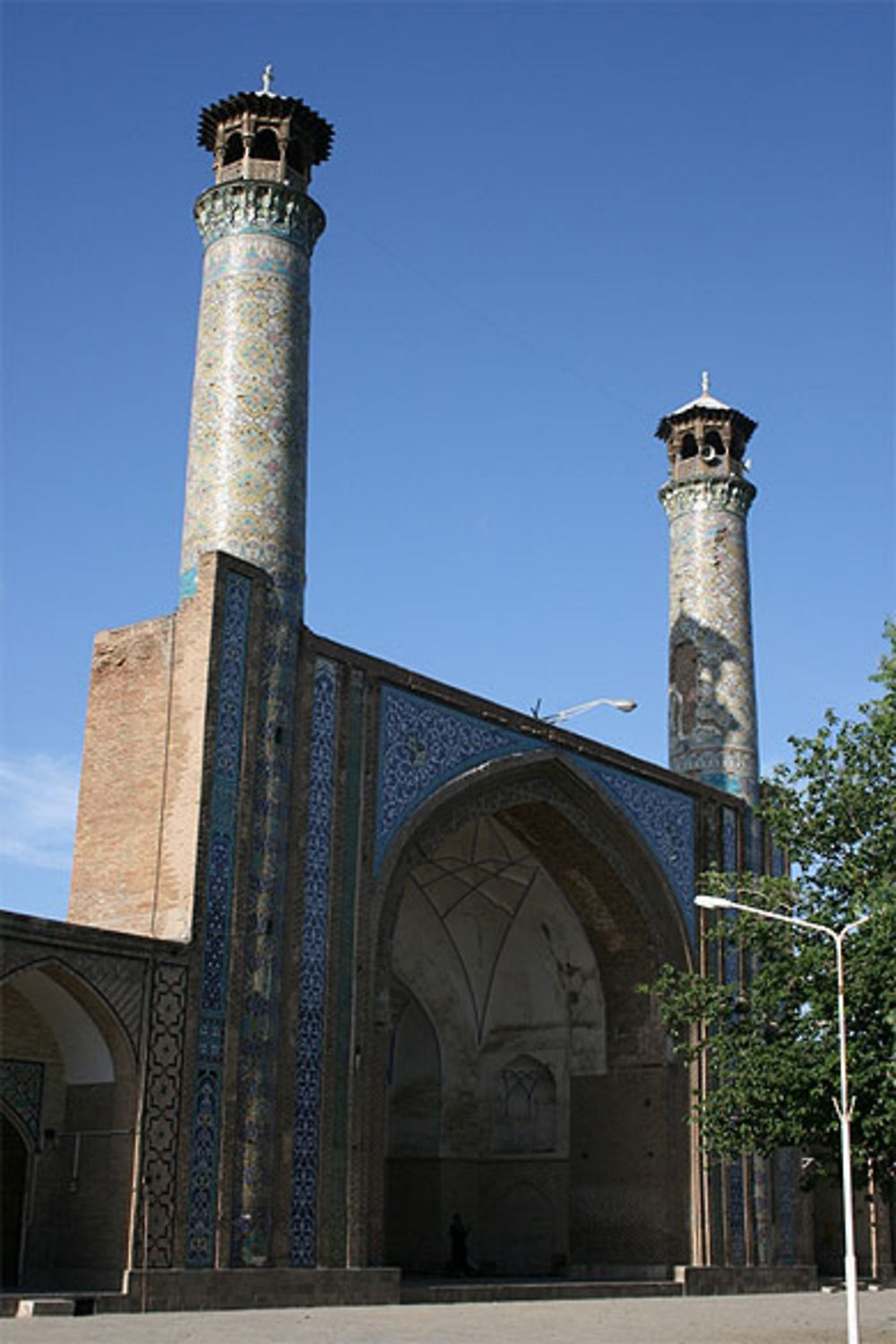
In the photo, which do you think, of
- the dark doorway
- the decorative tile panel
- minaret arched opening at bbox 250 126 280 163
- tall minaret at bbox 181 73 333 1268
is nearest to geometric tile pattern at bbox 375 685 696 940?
the decorative tile panel

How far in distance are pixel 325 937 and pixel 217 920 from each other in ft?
4.56

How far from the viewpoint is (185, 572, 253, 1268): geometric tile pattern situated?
13359mm

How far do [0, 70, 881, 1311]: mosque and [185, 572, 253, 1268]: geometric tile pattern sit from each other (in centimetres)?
3

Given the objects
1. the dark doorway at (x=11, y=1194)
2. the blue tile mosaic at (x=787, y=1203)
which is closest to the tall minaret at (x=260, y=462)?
the dark doorway at (x=11, y=1194)

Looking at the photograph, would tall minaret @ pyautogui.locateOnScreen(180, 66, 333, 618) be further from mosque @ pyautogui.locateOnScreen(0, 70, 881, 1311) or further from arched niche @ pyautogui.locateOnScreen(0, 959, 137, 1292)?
arched niche @ pyautogui.locateOnScreen(0, 959, 137, 1292)

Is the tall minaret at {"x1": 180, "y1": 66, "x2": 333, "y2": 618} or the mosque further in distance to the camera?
the tall minaret at {"x1": 180, "y1": 66, "x2": 333, "y2": 618}

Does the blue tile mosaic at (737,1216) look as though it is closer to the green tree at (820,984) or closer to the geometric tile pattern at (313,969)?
the green tree at (820,984)

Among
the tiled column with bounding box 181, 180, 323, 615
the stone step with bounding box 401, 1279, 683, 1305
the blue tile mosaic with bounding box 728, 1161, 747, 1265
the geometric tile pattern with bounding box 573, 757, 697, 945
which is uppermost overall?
the tiled column with bounding box 181, 180, 323, 615

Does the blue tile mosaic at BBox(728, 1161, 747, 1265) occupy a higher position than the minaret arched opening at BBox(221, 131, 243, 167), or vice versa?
the minaret arched opening at BBox(221, 131, 243, 167)

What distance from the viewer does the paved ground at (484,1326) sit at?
33.0 feet

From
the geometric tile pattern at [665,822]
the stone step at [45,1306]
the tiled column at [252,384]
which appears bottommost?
the stone step at [45,1306]

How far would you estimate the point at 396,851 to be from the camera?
16062 millimetres

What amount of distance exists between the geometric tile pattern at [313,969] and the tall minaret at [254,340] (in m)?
1.13

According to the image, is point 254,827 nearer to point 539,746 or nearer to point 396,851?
point 396,851
